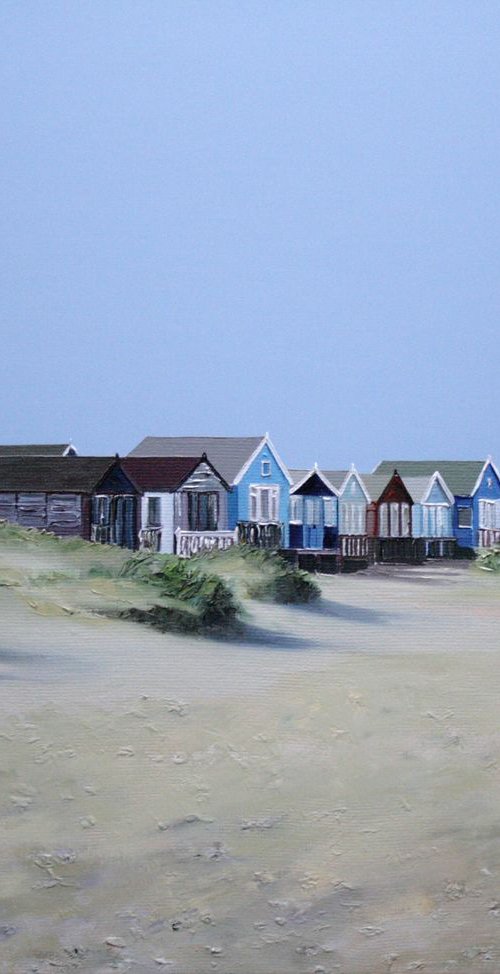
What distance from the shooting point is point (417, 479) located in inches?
697

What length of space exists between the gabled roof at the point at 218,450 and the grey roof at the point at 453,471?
1.15m

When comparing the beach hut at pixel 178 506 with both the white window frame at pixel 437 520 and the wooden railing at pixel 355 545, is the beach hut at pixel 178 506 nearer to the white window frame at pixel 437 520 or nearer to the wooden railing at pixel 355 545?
the wooden railing at pixel 355 545

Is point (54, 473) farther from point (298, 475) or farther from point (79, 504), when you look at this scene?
point (298, 475)

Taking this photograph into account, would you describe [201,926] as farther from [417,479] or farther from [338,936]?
[417,479]

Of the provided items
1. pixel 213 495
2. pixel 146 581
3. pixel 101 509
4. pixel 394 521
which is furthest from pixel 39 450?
pixel 394 521

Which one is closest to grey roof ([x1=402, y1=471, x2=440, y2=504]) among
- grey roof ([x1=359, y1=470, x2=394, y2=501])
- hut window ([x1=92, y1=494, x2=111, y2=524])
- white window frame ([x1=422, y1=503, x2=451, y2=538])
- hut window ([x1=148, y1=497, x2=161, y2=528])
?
grey roof ([x1=359, y1=470, x2=394, y2=501])

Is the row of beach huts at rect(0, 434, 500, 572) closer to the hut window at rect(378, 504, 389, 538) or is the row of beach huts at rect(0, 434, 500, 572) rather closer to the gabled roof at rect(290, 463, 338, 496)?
the gabled roof at rect(290, 463, 338, 496)

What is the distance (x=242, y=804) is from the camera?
18.9ft

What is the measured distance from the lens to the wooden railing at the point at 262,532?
17.4 meters

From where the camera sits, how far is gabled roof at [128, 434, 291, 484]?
40.5ft

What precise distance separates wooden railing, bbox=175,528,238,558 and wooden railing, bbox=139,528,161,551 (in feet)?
0.74

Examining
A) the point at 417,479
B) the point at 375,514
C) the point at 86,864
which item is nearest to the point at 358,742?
the point at 86,864

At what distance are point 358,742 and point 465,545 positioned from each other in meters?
15.2

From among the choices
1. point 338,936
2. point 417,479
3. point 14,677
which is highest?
point 417,479
